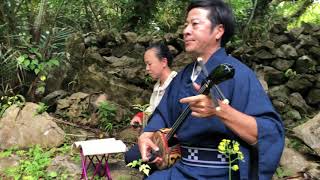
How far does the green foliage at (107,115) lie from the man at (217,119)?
3.38 metres

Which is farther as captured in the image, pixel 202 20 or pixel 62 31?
pixel 62 31

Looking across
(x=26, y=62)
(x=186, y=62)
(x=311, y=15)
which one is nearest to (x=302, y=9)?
(x=311, y=15)

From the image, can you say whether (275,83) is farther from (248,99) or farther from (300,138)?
(248,99)

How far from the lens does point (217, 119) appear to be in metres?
2.55

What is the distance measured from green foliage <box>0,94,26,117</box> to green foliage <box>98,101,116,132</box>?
43.6 inches

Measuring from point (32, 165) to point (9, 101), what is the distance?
166 cm

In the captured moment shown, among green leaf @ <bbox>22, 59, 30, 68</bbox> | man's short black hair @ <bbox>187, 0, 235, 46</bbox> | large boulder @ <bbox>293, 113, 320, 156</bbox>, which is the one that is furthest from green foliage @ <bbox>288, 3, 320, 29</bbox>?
man's short black hair @ <bbox>187, 0, 235, 46</bbox>

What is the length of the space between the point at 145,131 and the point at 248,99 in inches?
32.0

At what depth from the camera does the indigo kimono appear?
2.46 metres

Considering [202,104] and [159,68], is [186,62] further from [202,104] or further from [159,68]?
[202,104]

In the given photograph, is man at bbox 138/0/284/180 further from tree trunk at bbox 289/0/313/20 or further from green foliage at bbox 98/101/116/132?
tree trunk at bbox 289/0/313/20

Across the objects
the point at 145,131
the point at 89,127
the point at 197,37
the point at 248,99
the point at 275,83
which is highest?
the point at 197,37

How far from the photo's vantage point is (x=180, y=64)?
22.4ft

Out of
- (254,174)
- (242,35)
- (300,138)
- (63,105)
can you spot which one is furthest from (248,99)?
(242,35)
